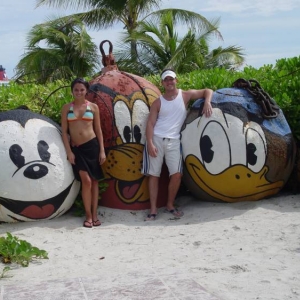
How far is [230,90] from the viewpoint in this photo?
6.86 meters

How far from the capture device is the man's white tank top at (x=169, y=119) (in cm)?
668

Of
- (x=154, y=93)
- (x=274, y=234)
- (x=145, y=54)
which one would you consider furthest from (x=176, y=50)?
(x=274, y=234)

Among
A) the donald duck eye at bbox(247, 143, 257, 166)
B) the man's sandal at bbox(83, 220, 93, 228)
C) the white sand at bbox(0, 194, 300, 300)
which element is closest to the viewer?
the white sand at bbox(0, 194, 300, 300)

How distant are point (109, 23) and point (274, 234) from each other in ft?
62.0

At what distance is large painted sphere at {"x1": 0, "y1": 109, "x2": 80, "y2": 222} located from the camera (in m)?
6.09

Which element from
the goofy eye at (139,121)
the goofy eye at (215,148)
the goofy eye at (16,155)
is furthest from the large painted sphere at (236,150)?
the goofy eye at (16,155)

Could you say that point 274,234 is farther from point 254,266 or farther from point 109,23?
point 109,23

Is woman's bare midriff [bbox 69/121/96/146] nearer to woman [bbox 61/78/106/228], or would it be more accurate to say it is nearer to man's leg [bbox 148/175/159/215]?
woman [bbox 61/78/106/228]

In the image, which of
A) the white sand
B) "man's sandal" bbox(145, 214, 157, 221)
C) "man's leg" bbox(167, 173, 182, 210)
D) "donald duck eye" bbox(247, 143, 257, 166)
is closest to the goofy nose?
the white sand

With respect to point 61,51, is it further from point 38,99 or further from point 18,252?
point 18,252

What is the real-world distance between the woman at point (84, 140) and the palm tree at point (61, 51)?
1462 centimetres

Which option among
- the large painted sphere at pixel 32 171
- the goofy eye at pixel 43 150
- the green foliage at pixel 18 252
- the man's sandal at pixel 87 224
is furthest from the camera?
the man's sandal at pixel 87 224

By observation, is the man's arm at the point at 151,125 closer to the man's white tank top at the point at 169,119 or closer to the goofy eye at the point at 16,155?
the man's white tank top at the point at 169,119

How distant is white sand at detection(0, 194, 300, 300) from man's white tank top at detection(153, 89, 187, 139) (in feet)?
3.08
